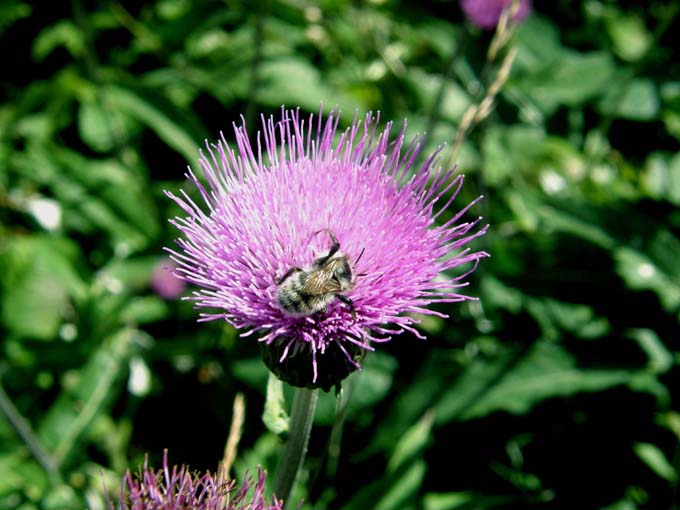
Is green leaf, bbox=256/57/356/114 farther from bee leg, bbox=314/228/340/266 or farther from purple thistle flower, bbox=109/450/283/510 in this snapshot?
purple thistle flower, bbox=109/450/283/510

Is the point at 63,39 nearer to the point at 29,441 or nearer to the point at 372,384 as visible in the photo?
the point at 29,441

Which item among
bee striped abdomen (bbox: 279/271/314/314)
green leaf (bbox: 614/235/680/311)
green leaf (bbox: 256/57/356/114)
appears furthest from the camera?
green leaf (bbox: 256/57/356/114)

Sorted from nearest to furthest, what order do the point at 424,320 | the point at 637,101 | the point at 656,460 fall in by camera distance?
the point at 656,460, the point at 424,320, the point at 637,101

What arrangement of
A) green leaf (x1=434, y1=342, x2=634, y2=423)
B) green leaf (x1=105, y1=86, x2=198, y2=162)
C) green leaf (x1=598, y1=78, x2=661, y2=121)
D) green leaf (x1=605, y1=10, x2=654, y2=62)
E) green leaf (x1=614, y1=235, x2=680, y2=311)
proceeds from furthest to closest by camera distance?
green leaf (x1=605, y1=10, x2=654, y2=62) < green leaf (x1=598, y1=78, x2=661, y2=121) < green leaf (x1=105, y1=86, x2=198, y2=162) < green leaf (x1=614, y1=235, x2=680, y2=311) < green leaf (x1=434, y1=342, x2=634, y2=423)

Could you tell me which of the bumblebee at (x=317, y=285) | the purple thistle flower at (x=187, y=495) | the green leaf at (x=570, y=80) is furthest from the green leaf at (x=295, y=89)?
the purple thistle flower at (x=187, y=495)

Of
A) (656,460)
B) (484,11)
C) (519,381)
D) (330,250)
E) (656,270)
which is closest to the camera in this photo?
(330,250)

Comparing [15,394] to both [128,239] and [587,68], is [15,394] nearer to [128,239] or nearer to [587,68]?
[128,239]

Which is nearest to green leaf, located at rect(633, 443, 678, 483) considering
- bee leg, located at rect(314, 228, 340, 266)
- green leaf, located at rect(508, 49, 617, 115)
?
green leaf, located at rect(508, 49, 617, 115)

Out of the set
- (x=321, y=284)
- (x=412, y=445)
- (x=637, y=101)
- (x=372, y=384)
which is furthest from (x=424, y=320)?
(x=637, y=101)
